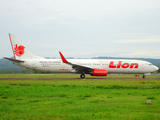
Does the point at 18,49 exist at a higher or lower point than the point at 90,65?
higher

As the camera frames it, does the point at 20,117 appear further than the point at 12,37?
No

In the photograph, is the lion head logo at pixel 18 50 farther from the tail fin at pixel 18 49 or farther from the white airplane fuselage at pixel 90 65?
the white airplane fuselage at pixel 90 65

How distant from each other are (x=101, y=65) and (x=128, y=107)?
2235 cm

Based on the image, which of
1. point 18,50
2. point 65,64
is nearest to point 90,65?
point 65,64

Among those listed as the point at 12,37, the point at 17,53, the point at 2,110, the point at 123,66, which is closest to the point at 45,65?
the point at 17,53

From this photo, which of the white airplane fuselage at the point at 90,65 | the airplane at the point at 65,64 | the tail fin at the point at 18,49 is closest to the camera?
the airplane at the point at 65,64

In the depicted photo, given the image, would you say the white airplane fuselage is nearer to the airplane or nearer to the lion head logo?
the airplane

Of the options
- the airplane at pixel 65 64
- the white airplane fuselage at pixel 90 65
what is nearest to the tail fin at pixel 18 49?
the airplane at pixel 65 64

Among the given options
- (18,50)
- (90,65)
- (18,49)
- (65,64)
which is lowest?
(90,65)

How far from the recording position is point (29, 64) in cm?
3050

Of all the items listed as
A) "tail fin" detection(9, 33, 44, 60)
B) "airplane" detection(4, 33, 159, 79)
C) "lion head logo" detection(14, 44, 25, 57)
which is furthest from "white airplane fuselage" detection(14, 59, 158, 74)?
"lion head logo" detection(14, 44, 25, 57)

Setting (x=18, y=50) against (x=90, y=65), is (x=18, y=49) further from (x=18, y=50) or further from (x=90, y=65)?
(x=90, y=65)

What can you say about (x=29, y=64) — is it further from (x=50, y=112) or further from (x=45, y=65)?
(x=50, y=112)

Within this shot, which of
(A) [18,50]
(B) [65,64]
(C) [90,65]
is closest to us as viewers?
(B) [65,64]
